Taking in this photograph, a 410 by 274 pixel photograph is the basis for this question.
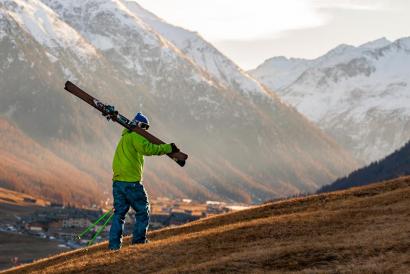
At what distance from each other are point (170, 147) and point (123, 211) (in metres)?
3.41

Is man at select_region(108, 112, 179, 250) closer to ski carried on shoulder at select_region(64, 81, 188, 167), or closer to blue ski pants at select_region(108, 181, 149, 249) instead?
blue ski pants at select_region(108, 181, 149, 249)

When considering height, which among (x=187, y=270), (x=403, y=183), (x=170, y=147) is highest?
(x=403, y=183)

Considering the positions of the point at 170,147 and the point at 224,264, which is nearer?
the point at 224,264

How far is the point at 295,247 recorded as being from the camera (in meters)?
25.6

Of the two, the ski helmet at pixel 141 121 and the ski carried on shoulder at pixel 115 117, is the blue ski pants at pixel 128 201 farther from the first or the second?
the ski helmet at pixel 141 121

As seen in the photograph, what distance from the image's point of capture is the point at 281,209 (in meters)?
41.3

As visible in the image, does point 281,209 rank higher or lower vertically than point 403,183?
lower

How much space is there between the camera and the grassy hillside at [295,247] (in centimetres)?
2347

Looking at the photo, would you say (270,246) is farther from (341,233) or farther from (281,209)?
(281,209)

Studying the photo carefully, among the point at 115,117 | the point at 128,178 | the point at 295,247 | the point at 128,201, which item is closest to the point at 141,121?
the point at 115,117

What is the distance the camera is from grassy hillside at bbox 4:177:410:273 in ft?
77.0

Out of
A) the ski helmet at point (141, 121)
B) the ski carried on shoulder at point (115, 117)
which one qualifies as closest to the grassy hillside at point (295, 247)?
the ski carried on shoulder at point (115, 117)

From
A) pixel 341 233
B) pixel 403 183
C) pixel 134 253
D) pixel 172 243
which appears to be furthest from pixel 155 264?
pixel 403 183

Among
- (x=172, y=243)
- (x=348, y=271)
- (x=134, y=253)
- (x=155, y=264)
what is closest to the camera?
(x=348, y=271)
